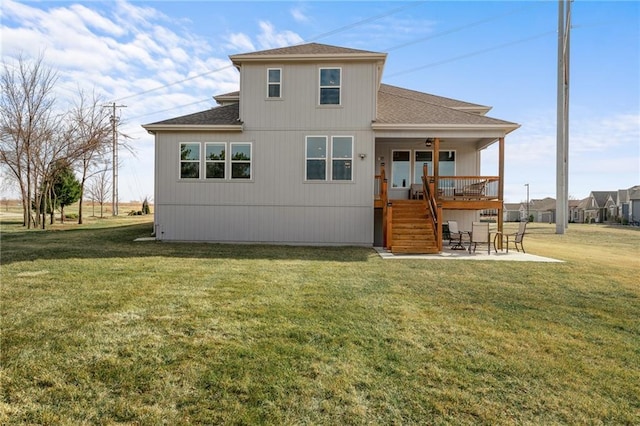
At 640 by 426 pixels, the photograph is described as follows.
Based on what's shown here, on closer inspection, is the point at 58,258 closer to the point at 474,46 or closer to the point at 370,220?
the point at 370,220

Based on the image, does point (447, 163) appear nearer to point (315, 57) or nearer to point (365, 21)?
point (315, 57)

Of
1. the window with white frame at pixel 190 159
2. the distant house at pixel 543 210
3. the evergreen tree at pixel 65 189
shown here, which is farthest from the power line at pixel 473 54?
the distant house at pixel 543 210

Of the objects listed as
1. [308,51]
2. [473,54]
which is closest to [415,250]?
[308,51]

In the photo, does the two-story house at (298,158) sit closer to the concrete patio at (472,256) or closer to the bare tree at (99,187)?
the concrete patio at (472,256)

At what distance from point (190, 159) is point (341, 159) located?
→ 17.9 ft

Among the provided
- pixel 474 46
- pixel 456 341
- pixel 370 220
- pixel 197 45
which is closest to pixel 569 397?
pixel 456 341

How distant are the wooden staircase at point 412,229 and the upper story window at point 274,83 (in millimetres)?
5766

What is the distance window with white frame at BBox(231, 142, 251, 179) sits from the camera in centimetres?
1223

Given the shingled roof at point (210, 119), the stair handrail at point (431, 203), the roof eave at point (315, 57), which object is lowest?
the stair handrail at point (431, 203)

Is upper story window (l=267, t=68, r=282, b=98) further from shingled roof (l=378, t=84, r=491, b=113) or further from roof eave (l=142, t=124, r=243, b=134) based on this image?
shingled roof (l=378, t=84, r=491, b=113)

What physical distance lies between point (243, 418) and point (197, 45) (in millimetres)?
15622

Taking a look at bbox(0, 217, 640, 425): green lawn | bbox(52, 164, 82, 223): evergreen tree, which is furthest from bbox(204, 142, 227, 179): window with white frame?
bbox(52, 164, 82, 223): evergreen tree

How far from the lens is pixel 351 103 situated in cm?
1194

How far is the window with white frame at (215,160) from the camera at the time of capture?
40.4 ft
